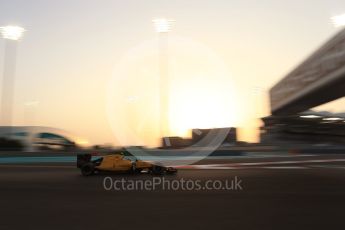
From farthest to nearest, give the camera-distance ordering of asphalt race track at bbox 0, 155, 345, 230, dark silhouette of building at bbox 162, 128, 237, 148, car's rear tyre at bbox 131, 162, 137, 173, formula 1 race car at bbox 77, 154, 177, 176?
1. dark silhouette of building at bbox 162, 128, 237, 148
2. car's rear tyre at bbox 131, 162, 137, 173
3. formula 1 race car at bbox 77, 154, 177, 176
4. asphalt race track at bbox 0, 155, 345, 230

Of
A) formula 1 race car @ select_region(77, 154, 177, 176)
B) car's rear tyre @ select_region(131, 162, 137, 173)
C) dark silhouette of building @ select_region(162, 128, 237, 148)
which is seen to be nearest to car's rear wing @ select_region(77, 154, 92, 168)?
formula 1 race car @ select_region(77, 154, 177, 176)

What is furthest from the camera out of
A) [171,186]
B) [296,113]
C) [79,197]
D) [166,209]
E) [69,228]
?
[296,113]

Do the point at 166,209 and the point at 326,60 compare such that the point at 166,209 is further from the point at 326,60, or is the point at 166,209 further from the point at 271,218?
the point at 326,60

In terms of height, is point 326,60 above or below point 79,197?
above

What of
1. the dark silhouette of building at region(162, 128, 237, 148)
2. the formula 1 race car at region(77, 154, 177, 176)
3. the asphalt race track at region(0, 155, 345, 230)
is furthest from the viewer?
the dark silhouette of building at region(162, 128, 237, 148)

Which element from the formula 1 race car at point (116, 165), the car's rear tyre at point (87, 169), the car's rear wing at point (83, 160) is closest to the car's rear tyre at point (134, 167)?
the formula 1 race car at point (116, 165)

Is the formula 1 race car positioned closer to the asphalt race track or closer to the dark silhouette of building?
the dark silhouette of building

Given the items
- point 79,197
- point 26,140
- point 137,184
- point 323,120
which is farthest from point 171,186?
point 323,120

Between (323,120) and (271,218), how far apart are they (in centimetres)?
8573

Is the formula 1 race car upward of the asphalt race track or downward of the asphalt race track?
upward

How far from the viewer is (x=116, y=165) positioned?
1477 cm

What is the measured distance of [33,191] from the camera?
34.1ft

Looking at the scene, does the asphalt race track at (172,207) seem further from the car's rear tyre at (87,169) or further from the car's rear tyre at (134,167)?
the car's rear tyre at (134,167)

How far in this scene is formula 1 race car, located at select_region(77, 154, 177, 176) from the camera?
1463 centimetres
